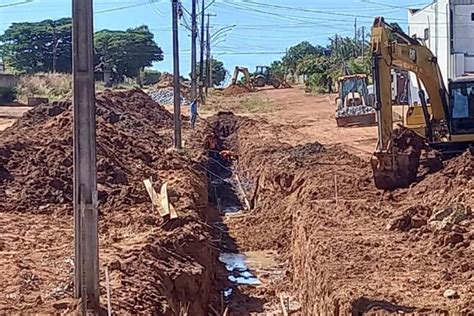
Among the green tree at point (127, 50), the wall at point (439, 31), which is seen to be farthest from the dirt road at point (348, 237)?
the green tree at point (127, 50)

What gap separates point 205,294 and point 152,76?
8535 centimetres

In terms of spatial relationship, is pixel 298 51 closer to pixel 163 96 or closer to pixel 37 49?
pixel 37 49

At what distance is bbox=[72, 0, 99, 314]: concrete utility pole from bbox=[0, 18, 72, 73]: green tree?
213 ft

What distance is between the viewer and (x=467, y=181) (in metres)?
16.0

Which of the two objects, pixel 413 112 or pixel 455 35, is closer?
pixel 413 112

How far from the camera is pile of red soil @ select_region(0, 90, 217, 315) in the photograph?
10125mm

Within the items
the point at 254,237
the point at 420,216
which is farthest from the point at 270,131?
the point at 420,216

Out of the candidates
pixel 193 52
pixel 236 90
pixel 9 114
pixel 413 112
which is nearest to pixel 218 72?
pixel 236 90

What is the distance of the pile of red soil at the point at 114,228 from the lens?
33.2 ft

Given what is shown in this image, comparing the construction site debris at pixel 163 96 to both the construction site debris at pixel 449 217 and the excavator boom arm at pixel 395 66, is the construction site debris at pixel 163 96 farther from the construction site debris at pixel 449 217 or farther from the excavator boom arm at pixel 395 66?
the construction site debris at pixel 449 217

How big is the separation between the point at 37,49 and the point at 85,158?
67.4 m

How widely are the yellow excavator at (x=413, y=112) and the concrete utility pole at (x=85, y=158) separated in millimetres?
9061

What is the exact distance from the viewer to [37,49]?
73.9m

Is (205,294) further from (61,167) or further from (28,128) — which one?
(28,128)
